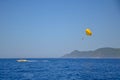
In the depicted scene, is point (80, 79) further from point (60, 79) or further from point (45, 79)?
point (45, 79)

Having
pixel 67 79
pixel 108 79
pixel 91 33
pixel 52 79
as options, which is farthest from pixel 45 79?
pixel 91 33

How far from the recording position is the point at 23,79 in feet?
136

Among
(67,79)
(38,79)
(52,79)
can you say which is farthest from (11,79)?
(67,79)

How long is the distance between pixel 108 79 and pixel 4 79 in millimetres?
18815

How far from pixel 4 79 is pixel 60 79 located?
1022cm

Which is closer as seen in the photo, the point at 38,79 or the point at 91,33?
the point at 91,33

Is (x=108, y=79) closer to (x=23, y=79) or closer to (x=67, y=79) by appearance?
(x=67, y=79)

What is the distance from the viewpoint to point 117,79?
40375mm

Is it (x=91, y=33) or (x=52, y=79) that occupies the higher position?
(x=91, y=33)

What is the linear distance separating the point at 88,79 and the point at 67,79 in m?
3.79

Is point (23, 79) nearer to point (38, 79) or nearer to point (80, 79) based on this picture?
point (38, 79)

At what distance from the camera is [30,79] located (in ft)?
135

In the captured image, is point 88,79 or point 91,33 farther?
point 88,79

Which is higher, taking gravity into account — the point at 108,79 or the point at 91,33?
the point at 91,33
